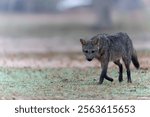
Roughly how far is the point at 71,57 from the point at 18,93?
65.8 inches

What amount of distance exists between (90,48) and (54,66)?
4.08 feet

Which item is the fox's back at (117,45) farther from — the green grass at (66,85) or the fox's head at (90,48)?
the green grass at (66,85)

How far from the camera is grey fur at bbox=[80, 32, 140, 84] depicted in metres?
7.80

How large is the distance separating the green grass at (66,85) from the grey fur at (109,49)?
16cm

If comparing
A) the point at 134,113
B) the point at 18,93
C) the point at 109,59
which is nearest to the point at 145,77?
the point at 109,59

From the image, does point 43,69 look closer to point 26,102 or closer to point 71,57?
point 71,57

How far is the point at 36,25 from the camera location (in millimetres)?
8203

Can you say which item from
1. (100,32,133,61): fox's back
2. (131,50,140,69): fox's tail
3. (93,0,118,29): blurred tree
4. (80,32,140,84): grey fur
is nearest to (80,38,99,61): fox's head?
(80,32,140,84): grey fur

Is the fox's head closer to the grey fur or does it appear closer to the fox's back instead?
the grey fur

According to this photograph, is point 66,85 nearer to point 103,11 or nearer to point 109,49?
point 109,49

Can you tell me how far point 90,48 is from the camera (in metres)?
7.79

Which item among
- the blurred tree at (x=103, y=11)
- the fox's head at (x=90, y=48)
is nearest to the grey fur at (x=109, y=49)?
the fox's head at (x=90, y=48)

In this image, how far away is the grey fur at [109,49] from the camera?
25.6 feet

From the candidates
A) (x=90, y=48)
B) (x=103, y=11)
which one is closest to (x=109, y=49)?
(x=90, y=48)
